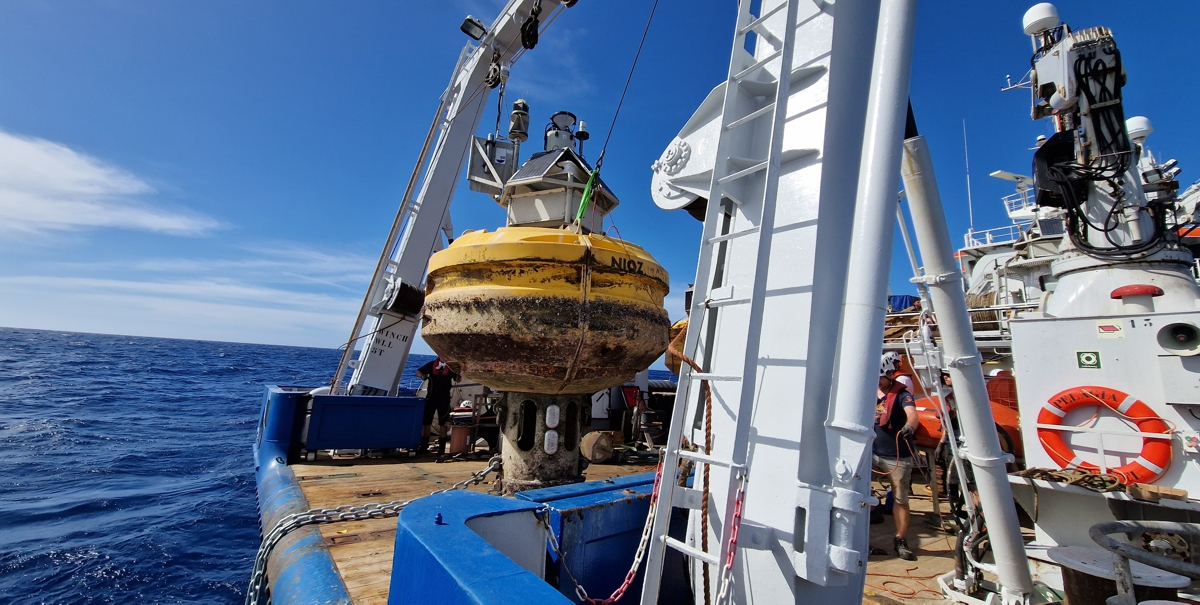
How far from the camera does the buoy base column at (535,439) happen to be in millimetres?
4145

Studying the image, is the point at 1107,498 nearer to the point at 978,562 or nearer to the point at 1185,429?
the point at 1185,429

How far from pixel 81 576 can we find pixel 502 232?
665 centimetres

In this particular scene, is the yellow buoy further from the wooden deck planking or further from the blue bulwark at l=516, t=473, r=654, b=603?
the wooden deck planking

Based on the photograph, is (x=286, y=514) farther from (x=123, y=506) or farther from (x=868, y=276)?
(x=123, y=506)

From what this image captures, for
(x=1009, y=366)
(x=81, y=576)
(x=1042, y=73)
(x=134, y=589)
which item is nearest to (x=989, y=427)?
(x=1042, y=73)

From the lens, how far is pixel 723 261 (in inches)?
101

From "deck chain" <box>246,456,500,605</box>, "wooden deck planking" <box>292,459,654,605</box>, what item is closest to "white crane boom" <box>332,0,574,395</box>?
"wooden deck planking" <box>292,459,654,605</box>

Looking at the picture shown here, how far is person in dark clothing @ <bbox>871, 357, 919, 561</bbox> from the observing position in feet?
14.9

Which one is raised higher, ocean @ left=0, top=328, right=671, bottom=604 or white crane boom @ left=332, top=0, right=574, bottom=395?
white crane boom @ left=332, top=0, right=574, bottom=395

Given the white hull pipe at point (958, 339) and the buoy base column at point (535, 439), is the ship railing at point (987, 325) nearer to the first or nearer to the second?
the white hull pipe at point (958, 339)

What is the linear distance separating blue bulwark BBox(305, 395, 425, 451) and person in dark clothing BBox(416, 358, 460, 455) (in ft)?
1.26

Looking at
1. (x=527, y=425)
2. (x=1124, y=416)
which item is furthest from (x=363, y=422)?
(x=1124, y=416)

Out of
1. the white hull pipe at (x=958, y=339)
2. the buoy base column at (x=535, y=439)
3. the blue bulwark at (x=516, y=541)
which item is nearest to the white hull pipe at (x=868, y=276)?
the white hull pipe at (x=958, y=339)

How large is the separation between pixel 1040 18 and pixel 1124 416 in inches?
241
